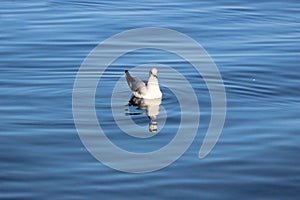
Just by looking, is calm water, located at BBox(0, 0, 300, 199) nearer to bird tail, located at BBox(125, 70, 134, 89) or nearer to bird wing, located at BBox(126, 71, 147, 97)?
bird wing, located at BBox(126, 71, 147, 97)

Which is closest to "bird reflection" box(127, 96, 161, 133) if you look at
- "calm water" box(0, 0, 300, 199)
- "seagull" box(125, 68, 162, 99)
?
"seagull" box(125, 68, 162, 99)

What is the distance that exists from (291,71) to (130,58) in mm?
3630

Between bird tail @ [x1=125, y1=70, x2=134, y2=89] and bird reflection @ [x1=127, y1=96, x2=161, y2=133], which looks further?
bird tail @ [x1=125, y1=70, x2=134, y2=89]

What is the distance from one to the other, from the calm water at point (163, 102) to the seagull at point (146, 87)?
0.27 metres

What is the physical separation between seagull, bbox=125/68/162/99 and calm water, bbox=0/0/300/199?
27cm

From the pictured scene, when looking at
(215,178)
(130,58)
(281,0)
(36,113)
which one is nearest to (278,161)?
(215,178)

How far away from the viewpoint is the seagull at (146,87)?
16938mm

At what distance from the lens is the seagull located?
1694 centimetres

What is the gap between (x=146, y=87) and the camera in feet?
55.9

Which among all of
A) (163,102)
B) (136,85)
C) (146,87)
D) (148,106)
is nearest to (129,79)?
(136,85)

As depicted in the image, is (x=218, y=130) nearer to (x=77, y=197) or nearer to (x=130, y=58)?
(x=77, y=197)

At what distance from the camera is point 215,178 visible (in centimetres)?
1259

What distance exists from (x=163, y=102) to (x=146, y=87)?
0.44 m

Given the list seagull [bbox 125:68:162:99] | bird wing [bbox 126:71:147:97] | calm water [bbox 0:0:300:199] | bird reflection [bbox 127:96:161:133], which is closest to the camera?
calm water [bbox 0:0:300:199]
